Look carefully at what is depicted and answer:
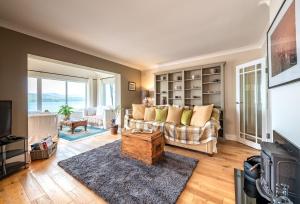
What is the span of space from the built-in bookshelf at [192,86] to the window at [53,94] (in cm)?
379

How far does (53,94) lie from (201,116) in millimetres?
5750

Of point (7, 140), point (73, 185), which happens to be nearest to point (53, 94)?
point (7, 140)

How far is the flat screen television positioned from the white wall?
3.50m

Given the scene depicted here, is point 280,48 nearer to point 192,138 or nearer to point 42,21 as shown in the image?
point 192,138

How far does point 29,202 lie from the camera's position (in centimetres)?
149

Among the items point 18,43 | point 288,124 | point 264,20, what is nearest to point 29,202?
point 18,43

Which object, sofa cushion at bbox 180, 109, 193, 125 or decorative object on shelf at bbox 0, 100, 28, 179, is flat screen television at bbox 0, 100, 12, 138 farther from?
sofa cushion at bbox 180, 109, 193, 125

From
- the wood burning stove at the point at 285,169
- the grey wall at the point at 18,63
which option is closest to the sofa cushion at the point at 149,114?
the grey wall at the point at 18,63

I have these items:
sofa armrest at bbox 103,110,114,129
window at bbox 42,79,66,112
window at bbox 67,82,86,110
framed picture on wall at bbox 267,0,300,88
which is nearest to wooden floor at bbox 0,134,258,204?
framed picture on wall at bbox 267,0,300,88

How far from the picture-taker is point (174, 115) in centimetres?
339

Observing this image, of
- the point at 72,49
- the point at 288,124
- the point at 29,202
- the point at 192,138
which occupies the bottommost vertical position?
the point at 29,202

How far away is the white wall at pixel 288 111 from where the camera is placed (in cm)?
110

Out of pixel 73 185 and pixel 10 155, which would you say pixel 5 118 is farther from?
pixel 73 185

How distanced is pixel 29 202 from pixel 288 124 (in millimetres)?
2702
